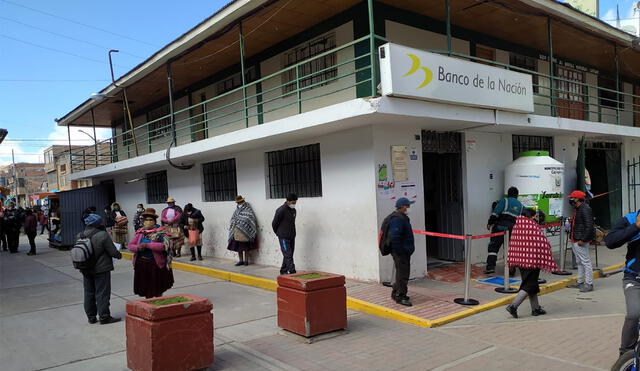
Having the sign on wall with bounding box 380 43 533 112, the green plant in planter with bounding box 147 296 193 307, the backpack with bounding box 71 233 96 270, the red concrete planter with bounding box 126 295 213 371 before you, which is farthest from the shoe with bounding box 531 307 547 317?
the backpack with bounding box 71 233 96 270

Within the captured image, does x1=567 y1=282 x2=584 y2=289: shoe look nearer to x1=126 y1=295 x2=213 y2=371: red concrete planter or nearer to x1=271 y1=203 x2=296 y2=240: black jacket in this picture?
x1=271 y1=203 x2=296 y2=240: black jacket

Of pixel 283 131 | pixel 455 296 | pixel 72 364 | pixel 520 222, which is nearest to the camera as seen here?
pixel 72 364

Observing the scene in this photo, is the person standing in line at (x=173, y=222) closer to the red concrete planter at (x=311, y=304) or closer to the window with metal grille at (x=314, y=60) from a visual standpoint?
the window with metal grille at (x=314, y=60)

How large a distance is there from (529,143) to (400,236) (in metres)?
6.70

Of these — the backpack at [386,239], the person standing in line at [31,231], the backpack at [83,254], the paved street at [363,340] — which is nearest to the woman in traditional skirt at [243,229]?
the paved street at [363,340]

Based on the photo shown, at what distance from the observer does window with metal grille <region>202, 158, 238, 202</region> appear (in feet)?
39.9

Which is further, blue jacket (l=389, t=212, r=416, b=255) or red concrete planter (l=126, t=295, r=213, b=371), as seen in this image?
blue jacket (l=389, t=212, r=416, b=255)

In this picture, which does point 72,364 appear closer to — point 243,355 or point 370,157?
point 243,355

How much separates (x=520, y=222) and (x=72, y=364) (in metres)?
6.03

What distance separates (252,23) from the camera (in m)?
9.72

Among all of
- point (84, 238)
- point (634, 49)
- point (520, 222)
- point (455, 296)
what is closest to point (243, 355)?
point (84, 238)

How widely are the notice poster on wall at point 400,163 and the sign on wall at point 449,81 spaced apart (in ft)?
4.12

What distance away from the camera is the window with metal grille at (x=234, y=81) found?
40.8 ft

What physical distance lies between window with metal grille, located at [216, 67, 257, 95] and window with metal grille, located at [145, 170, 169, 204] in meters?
3.81
